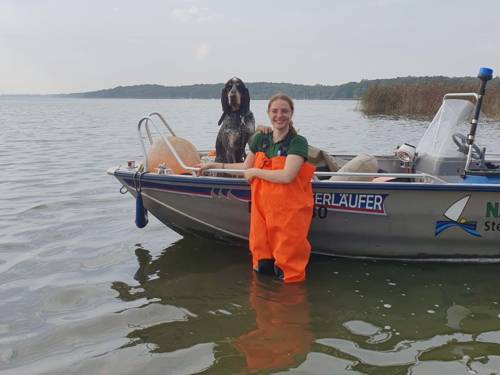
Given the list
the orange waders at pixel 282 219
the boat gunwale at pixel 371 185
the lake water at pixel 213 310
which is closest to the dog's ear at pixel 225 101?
the boat gunwale at pixel 371 185

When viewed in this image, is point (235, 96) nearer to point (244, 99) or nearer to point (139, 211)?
point (244, 99)

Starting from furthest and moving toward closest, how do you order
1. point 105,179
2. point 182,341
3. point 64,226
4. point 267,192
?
point 105,179
point 64,226
point 267,192
point 182,341

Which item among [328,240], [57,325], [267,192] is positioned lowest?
[57,325]

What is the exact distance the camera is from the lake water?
3.61 metres

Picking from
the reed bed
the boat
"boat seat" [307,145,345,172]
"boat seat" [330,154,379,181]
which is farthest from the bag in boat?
the reed bed

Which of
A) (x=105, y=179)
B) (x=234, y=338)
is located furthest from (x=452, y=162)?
(x=105, y=179)

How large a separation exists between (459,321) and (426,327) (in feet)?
1.04

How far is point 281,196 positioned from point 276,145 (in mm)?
465

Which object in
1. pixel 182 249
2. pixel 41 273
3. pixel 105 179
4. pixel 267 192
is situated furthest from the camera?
pixel 105 179

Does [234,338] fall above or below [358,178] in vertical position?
below

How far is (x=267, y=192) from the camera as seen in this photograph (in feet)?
15.0

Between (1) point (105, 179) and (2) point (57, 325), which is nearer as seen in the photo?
(2) point (57, 325)

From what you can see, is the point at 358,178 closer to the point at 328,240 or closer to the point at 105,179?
the point at 328,240

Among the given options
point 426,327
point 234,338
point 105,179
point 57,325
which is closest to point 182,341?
point 234,338
